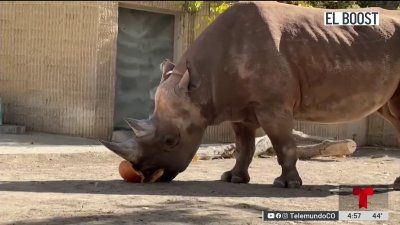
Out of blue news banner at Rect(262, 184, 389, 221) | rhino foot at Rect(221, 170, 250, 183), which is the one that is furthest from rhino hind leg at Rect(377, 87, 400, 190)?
rhino foot at Rect(221, 170, 250, 183)

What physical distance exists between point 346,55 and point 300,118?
88cm

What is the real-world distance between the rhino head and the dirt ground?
25 cm

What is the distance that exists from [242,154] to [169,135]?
108cm

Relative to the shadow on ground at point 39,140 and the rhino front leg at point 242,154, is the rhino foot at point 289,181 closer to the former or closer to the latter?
the rhino front leg at point 242,154

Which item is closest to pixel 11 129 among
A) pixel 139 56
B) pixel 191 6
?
pixel 139 56

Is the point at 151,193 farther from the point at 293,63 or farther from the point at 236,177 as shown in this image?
the point at 293,63

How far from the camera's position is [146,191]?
711 centimetres

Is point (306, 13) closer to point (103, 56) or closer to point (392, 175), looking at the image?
point (392, 175)

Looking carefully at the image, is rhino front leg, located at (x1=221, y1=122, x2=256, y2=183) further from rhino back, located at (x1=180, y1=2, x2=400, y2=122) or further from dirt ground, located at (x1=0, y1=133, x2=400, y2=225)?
rhino back, located at (x1=180, y1=2, x2=400, y2=122)

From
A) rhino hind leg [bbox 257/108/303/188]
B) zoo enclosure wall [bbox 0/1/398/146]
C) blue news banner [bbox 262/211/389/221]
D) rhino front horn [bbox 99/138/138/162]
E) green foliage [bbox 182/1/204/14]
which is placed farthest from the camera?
green foliage [bbox 182/1/204/14]

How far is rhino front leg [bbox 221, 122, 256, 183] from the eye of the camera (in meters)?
8.17

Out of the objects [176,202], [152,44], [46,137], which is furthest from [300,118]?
[152,44]

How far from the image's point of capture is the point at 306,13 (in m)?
8.02

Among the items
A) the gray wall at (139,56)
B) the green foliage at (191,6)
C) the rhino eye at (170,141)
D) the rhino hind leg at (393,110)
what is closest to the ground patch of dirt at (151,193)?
the rhino eye at (170,141)
